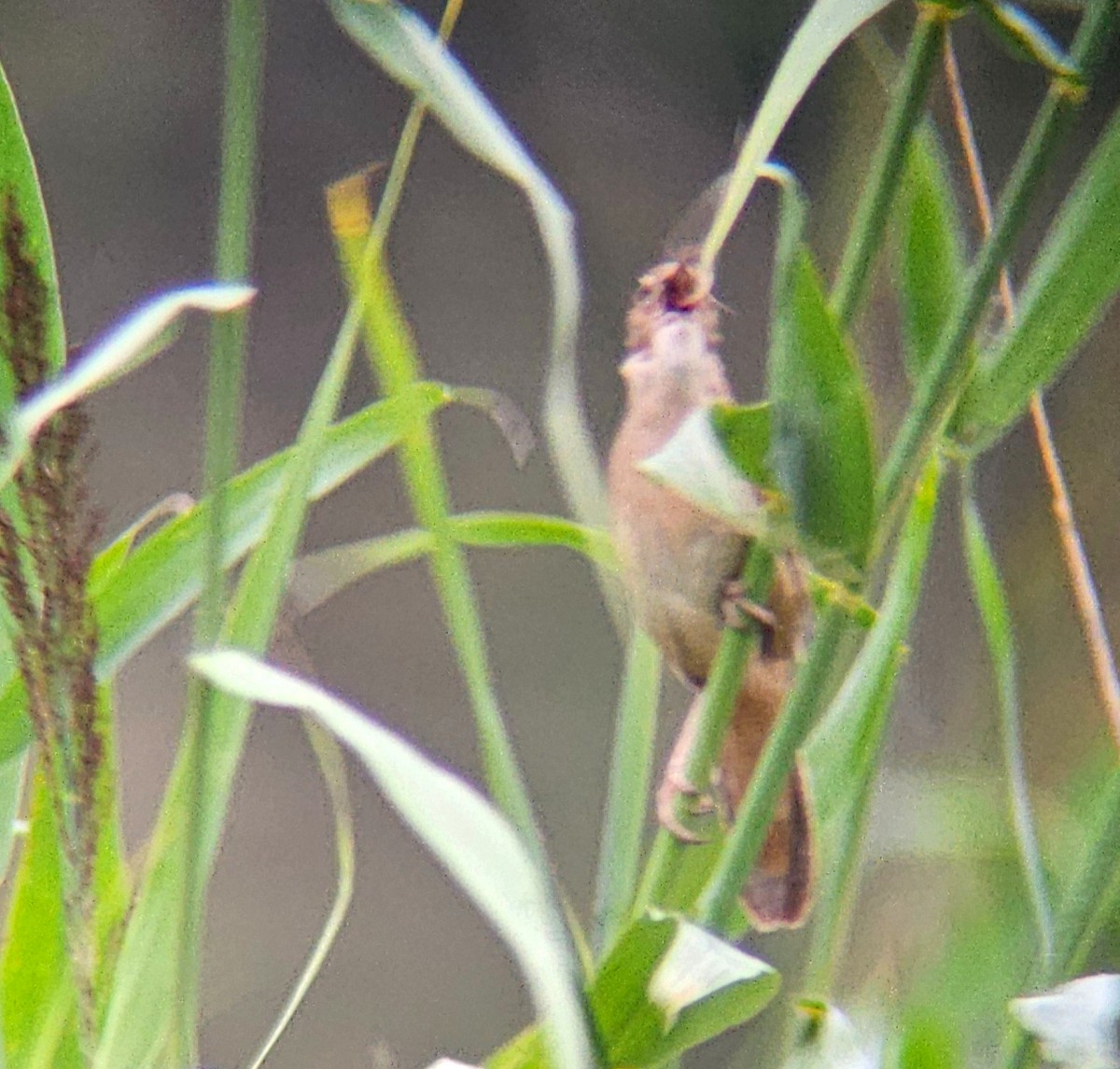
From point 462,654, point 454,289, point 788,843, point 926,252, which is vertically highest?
point 454,289

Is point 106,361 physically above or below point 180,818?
above

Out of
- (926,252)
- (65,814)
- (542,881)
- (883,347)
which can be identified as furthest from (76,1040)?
(883,347)

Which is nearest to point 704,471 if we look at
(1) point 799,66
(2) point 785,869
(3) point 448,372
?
(1) point 799,66

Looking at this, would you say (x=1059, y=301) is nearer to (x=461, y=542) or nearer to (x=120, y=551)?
(x=461, y=542)

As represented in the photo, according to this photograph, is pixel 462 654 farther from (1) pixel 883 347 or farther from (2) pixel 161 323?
(1) pixel 883 347

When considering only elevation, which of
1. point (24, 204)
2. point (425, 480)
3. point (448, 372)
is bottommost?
point (425, 480)

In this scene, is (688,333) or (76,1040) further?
(688,333)

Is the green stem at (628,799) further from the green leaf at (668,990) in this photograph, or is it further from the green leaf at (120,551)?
the green leaf at (120,551)

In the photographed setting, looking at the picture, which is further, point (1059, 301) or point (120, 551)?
point (120, 551)
